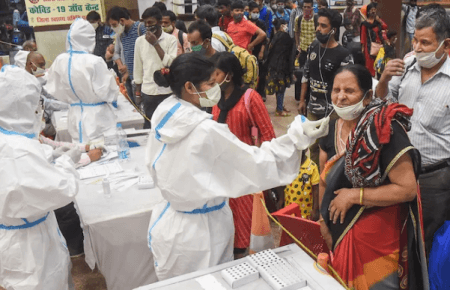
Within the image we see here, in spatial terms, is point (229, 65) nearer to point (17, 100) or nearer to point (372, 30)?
point (17, 100)

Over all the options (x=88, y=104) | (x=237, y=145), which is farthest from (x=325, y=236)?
(x=88, y=104)

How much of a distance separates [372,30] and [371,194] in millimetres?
5437

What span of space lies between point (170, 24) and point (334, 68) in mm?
2294

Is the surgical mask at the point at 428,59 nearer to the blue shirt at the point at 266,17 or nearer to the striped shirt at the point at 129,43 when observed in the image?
the striped shirt at the point at 129,43

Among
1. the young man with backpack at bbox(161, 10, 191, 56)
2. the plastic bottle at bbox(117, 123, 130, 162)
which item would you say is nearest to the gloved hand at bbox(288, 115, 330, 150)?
the plastic bottle at bbox(117, 123, 130, 162)

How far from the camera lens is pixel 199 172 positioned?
1741 mm

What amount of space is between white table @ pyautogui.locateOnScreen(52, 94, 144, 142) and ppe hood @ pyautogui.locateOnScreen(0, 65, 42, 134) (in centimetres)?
192

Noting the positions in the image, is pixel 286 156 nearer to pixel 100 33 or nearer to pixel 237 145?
pixel 237 145

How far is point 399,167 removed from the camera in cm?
165

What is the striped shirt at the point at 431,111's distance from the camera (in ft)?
7.31

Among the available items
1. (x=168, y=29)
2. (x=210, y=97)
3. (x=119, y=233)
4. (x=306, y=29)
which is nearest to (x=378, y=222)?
(x=210, y=97)

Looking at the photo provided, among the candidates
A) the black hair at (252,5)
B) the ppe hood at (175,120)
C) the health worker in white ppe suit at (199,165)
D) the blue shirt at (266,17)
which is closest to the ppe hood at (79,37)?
the health worker in white ppe suit at (199,165)

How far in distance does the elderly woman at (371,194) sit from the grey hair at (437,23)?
566 millimetres

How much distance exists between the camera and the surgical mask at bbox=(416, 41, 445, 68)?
2207 millimetres
